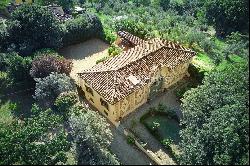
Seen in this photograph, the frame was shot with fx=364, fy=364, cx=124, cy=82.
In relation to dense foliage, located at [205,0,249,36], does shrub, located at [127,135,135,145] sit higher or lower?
lower

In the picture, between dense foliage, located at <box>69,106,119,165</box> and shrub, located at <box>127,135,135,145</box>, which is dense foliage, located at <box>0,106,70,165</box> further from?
shrub, located at <box>127,135,135,145</box>

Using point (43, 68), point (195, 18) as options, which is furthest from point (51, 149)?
point (195, 18)

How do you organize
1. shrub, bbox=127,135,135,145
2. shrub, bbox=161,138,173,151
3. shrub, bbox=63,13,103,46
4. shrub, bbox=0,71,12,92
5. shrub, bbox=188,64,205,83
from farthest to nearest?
shrub, bbox=63,13,103,46, shrub, bbox=188,64,205,83, shrub, bbox=0,71,12,92, shrub, bbox=127,135,135,145, shrub, bbox=161,138,173,151

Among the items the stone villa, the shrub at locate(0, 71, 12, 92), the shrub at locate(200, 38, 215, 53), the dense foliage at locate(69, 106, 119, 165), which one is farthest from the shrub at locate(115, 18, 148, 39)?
the dense foliage at locate(69, 106, 119, 165)

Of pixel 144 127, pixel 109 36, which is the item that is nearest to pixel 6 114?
pixel 144 127

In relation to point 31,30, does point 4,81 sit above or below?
below

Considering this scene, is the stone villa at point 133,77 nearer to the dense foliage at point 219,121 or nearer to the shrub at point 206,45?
the dense foliage at point 219,121

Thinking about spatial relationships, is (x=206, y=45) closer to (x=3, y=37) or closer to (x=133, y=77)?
(x=133, y=77)
